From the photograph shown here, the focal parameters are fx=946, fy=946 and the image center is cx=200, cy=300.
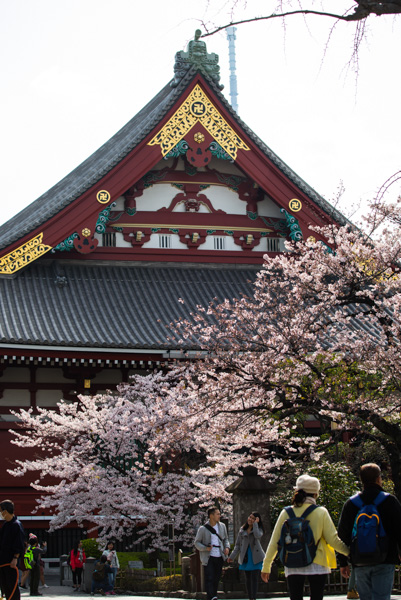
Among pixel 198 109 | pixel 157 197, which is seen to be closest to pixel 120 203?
pixel 157 197

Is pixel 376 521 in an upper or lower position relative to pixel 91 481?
lower

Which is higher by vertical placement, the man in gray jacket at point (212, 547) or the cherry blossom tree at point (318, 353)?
the cherry blossom tree at point (318, 353)

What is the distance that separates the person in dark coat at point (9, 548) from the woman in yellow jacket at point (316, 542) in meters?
3.70

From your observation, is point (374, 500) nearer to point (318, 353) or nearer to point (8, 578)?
point (8, 578)

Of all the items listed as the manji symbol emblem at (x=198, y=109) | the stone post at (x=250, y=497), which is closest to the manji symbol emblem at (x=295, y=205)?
the manji symbol emblem at (x=198, y=109)

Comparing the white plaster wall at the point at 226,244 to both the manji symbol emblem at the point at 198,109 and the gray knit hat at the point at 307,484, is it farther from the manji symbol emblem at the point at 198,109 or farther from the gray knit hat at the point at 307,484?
the gray knit hat at the point at 307,484

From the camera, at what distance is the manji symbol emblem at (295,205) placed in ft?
83.1

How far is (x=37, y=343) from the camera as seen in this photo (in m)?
20.9

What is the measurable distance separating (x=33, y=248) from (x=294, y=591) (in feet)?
54.1

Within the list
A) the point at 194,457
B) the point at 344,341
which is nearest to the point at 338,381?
the point at 344,341

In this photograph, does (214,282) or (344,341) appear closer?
(344,341)

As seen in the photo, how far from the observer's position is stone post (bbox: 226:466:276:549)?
568 inches

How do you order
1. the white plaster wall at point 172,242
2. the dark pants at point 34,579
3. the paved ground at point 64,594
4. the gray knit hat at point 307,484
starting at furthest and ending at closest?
the white plaster wall at point 172,242
the dark pants at point 34,579
the paved ground at point 64,594
the gray knit hat at point 307,484

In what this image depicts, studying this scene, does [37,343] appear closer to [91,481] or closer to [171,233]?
[91,481]
